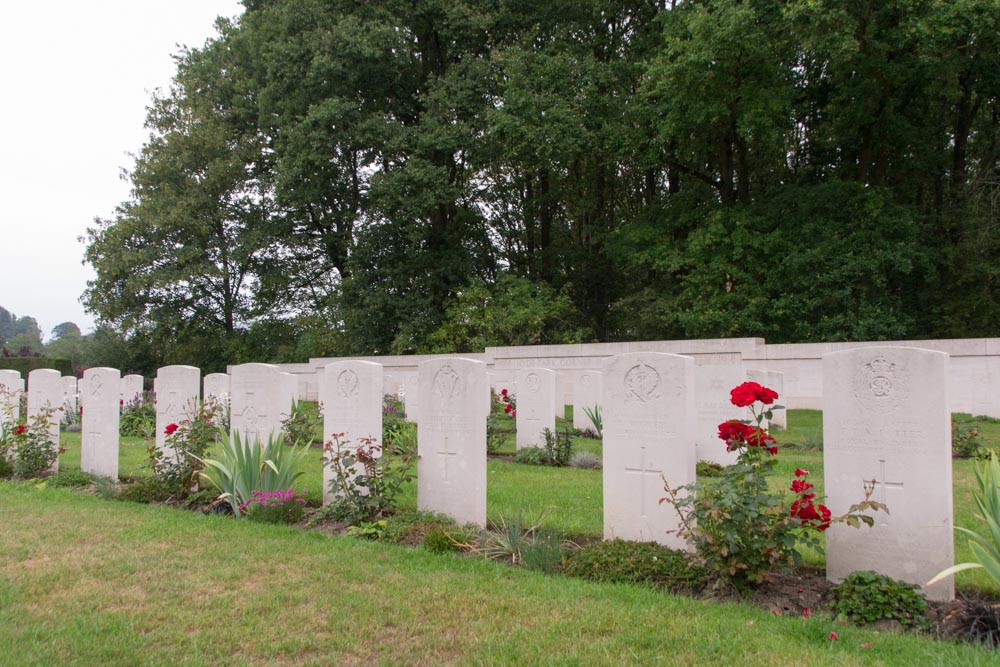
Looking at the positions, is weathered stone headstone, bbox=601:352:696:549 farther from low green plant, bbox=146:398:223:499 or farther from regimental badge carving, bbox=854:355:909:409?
low green plant, bbox=146:398:223:499

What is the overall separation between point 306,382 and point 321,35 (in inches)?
461

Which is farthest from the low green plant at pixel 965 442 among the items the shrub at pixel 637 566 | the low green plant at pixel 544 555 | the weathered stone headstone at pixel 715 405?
the low green plant at pixel 544 555

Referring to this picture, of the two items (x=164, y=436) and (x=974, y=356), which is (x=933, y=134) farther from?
(x=164, y=436)

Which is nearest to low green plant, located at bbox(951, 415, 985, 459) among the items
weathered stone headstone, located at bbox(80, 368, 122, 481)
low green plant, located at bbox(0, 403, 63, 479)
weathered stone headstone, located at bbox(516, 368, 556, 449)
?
weathered stone headstone, located at bbox(516, 368, 556, 449)

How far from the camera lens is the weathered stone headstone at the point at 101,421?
28.6 feet

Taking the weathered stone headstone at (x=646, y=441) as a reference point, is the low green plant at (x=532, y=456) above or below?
below

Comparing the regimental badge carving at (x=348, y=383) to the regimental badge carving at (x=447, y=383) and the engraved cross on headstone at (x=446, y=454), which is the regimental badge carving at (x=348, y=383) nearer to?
the regimental badge carving at (x=447, y=383)

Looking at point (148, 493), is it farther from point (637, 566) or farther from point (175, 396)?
point (637, 566)

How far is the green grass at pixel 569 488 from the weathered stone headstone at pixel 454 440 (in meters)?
0.37

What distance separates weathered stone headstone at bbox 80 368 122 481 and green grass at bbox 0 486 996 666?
3.50 m

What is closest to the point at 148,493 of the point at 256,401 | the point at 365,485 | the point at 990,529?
the point at 256,401

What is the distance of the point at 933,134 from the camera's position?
22250 millimetres

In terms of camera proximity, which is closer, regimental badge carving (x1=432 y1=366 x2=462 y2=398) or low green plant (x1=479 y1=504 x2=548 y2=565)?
low green plant (x1=479 y1=504 x2=548 y2=565)

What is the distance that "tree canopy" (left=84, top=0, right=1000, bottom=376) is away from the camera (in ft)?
62.1
